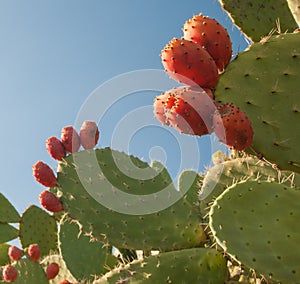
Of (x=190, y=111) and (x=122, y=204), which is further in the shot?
(x=122, y=204)

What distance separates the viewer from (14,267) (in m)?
2.82

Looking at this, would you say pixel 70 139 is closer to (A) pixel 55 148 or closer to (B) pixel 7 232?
(A) pixel 55 148

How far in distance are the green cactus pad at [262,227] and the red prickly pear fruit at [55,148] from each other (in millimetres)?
1265

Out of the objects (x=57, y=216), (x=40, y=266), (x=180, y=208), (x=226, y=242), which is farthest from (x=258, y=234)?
(x=57, y=216)

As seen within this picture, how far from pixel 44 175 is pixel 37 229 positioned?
1447 mm

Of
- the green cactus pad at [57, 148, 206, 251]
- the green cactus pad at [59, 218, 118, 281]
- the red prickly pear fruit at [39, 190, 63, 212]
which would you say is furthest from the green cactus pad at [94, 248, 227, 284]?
the green cactus pad at [59, 218, 118, 281]

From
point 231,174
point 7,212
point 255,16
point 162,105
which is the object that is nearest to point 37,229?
point 7,212

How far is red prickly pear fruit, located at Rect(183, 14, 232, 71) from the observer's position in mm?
1597

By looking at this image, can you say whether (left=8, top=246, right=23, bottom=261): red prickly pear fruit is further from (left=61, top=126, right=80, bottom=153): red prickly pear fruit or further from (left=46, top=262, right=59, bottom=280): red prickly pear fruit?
(left=61, top=126, right=80, bottom=153): red prickly pear fruit

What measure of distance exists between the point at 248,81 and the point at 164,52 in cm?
32

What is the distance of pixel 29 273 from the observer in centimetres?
282

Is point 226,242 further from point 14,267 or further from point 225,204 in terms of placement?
point 14,267

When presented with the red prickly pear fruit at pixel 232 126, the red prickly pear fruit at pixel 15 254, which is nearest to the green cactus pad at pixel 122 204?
the red prickly pear fruit at pixel 232 126

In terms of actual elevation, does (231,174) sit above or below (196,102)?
below
